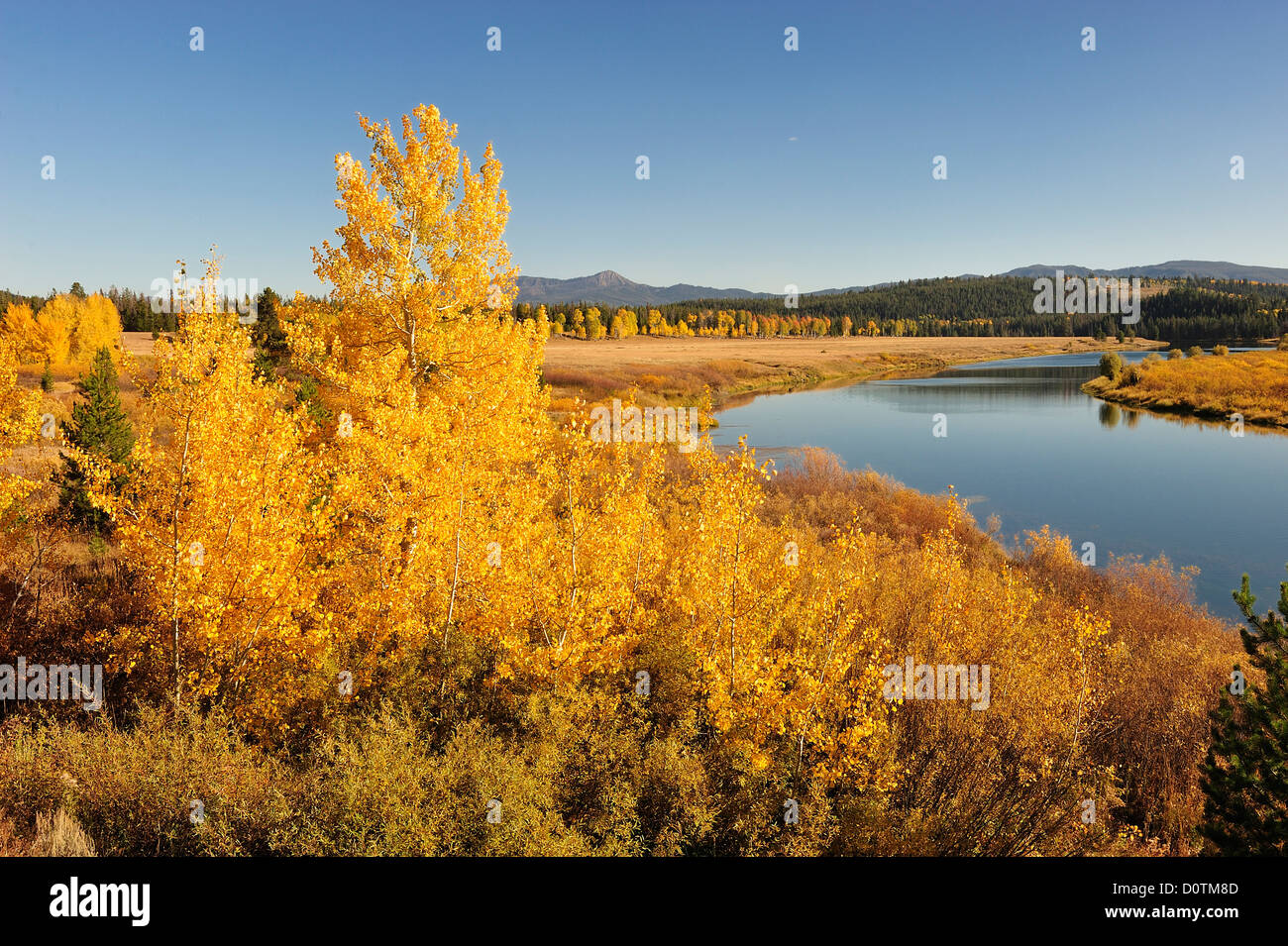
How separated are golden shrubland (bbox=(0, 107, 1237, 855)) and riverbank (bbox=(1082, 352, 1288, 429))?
46309 mm

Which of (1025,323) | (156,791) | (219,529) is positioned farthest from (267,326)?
(1025,323)

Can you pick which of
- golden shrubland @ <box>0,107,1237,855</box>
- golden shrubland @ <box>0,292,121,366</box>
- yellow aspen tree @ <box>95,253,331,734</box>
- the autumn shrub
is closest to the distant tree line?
golden shrubland @ <box>0,292,121,366</box>

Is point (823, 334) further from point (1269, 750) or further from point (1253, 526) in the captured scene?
point (1269, 750)

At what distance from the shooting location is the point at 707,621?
986 cm

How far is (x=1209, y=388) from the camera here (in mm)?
54250

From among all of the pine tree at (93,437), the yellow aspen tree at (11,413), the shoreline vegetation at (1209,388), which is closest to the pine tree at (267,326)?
the pine tree at (93,437)

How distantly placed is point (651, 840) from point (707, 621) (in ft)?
9.87

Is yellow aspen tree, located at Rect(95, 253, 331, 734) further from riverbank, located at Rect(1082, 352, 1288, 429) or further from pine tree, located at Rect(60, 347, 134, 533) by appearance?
riverbank, located at Rect(1082, 352, 1288, 429)

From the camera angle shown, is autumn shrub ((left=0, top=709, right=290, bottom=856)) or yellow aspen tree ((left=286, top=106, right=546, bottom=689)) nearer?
autumn shrub ((left=0, top=709, right=290, bottom=856))

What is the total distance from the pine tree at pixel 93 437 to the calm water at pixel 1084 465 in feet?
98.3

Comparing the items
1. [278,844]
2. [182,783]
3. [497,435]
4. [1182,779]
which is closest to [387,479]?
[497,435]

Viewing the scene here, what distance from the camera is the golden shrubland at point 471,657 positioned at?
7.59 meters

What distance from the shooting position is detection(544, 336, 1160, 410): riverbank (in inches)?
2362

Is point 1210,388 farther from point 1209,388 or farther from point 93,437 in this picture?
point 93,437
